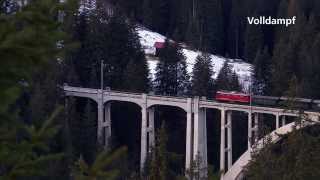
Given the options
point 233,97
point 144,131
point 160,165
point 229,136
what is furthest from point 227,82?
point 160,165

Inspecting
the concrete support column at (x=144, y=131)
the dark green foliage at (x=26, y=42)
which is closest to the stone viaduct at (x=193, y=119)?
the concrete support column at (x=144, y=131)

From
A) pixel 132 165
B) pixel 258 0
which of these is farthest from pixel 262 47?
pixel 132 165

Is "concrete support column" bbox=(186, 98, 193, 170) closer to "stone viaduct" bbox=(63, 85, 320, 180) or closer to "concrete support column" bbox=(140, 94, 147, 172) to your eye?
"stone viaduct" bbox=(63, 85, 320, 180)

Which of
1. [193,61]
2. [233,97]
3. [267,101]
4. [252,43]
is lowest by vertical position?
[267,101]

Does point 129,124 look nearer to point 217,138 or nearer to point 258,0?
point 217,138

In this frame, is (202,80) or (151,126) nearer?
(151,126)

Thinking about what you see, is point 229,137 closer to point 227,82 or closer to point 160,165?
point 227,82

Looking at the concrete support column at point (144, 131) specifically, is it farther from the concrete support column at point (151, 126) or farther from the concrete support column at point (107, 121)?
the concrete support column at point (107, 121)
